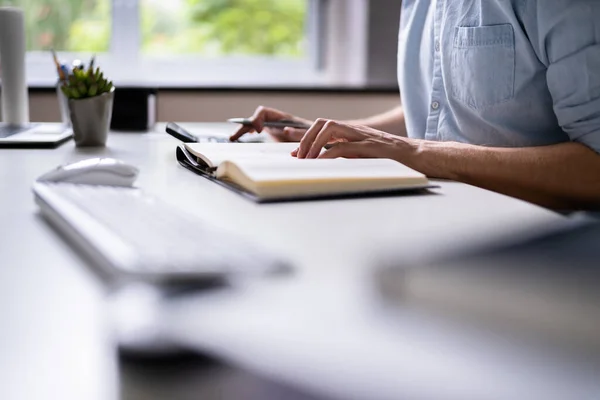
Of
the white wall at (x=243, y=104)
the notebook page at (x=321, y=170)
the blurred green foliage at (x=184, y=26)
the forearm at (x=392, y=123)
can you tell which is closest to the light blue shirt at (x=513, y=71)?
the forearm at (x=392, y=123)

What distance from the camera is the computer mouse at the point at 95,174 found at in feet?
2.82

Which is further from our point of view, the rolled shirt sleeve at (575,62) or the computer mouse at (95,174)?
the rolled shirt sleeve at (575,62)

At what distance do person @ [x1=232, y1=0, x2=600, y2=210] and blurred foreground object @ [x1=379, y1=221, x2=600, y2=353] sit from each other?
15.9 inches

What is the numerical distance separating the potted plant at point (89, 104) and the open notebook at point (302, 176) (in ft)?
1.47

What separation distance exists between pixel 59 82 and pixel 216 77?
147 centimetres

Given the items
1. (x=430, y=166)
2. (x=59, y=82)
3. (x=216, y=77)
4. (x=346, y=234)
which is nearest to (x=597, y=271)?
(x=346, y=234)

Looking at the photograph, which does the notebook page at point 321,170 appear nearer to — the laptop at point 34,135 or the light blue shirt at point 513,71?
the light blue shirt at point 513,71

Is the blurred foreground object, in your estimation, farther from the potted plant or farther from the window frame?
the window frame

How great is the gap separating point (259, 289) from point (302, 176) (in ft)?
1.18

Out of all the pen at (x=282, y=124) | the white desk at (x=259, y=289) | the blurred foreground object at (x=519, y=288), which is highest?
the pen at (x=282, y=124)

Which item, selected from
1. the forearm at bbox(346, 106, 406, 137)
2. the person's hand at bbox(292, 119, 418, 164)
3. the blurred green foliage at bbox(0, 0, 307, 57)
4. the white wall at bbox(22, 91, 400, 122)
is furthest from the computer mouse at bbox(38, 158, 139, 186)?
the blurred green foliage at bbox(0, 0, 307, 57)

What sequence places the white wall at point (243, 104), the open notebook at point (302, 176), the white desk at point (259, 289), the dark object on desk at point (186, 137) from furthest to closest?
the white wall at point (243, 104)
the dark object on desk at point (186, 137)
the open notebook at point (302, 176)
the white desk at point (259, 289)

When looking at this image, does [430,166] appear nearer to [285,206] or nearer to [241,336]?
[285,206]

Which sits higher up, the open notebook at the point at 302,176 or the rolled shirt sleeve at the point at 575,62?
the rolled shirt sleeve at the point at 575,62
